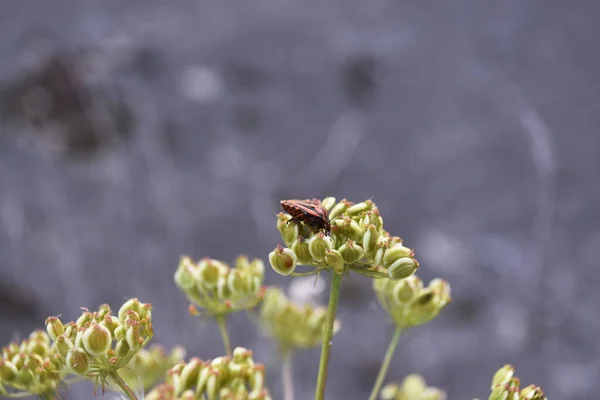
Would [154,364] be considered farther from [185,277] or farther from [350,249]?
[350,249]

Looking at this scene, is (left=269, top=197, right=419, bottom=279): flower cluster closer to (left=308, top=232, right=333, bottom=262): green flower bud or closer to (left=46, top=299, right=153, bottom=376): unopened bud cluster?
(left=308, top=232, right=333, bottom=262): green flower bud

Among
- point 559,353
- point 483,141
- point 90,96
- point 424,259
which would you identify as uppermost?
point 90,96

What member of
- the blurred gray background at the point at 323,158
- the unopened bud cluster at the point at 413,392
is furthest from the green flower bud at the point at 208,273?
the blurred gray background at the point at 323,158

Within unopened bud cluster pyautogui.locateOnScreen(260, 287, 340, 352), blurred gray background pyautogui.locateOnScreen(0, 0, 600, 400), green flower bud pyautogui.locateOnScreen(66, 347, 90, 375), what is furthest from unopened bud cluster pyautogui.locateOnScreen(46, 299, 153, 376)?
blurred gray background pyautogui.locateOnScreen(0, 0, 600, 400)

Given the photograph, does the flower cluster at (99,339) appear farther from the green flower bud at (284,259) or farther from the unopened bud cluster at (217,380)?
the green flower bud at (284,259)

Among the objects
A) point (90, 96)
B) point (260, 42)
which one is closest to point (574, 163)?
point (260, 42)

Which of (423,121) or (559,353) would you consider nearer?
(559,353)

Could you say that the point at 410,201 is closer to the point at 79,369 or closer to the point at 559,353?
the point at 559,353
